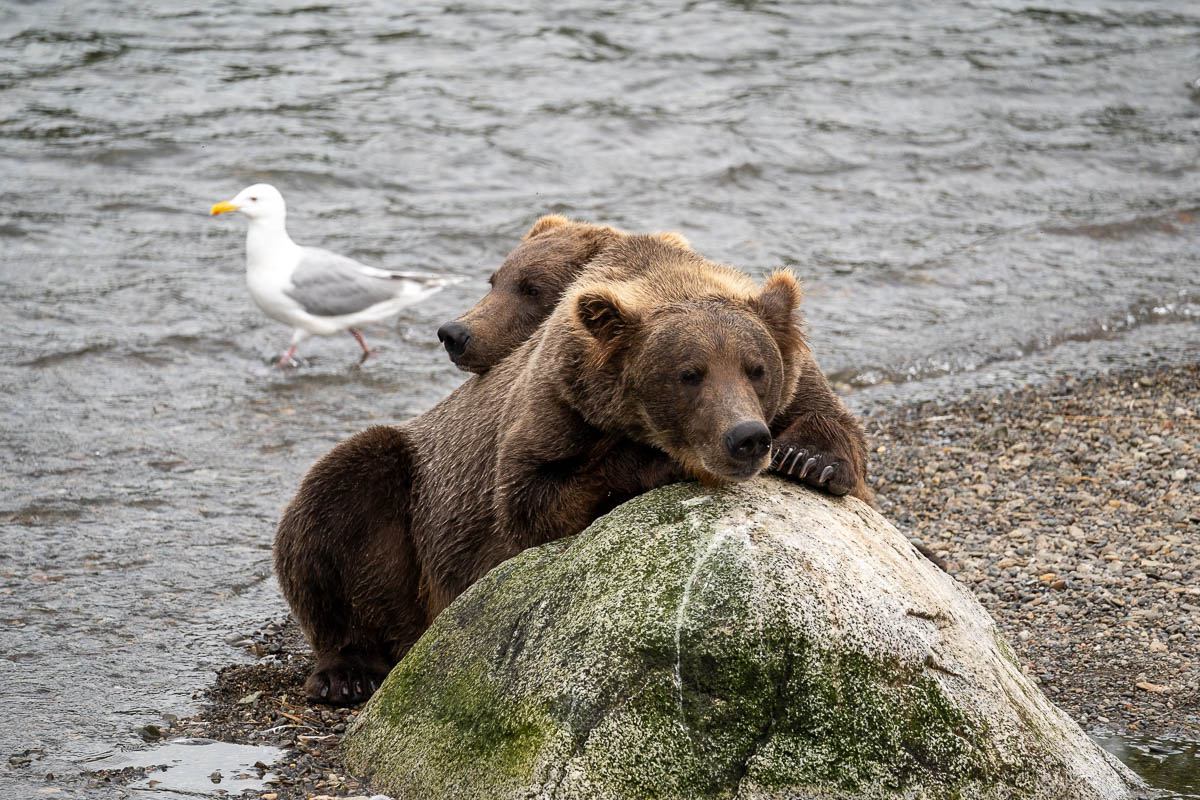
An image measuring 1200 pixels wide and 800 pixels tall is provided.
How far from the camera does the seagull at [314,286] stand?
1266cm

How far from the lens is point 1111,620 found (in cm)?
647

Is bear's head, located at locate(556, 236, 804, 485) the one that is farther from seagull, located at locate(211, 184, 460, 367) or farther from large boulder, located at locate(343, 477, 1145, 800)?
seagull, located at locate(211, 184, 460, 367)

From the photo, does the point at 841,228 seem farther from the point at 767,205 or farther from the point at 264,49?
the point at 264,49

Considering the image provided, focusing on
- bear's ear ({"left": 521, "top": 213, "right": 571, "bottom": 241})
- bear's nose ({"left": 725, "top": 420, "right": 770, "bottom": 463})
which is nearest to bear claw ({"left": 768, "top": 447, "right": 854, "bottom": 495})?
bear's nose ({"left": 725, "top": 420, "right": 770, "bottom": 463})

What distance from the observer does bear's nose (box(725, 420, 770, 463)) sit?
455cm

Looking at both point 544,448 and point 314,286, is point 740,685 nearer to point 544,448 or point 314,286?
point 544,448

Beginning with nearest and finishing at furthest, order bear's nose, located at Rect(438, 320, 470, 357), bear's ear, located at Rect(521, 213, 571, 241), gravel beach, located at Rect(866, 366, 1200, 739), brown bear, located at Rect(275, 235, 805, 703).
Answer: brown bear, located at Rect(275, 235, 805, 703)
gravel beach, located at Rect(866, 366, 1200, 739)
bear's nose, located at Rect(438, 320, 470, 357)
bear's ear, located at Rect(521, 213, 571, 241)

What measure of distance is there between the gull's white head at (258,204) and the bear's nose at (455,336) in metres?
6.98

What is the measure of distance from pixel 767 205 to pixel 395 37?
7.57 meters

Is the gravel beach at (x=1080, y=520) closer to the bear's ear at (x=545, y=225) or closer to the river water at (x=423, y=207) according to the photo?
the river water at (x=423, y=207)

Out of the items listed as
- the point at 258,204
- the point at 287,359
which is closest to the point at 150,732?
the point at 287,359

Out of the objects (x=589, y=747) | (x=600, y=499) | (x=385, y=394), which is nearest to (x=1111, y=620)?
(x=600, y=499)

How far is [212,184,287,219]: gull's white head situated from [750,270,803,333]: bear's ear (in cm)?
880

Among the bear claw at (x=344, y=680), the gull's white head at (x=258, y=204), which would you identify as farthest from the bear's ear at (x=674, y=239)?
the gull's white head at (x=258, y=204)
